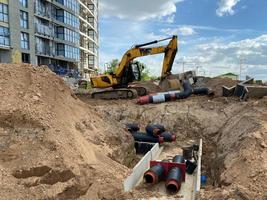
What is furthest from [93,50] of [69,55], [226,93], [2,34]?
[226,93]

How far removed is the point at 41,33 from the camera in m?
35.5

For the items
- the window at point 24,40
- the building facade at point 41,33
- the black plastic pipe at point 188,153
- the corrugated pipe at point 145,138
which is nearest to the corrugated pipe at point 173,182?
the black plastic pipe at point 188,153

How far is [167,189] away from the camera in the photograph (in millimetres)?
6656

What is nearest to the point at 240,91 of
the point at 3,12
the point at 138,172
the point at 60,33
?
the point at 138,172

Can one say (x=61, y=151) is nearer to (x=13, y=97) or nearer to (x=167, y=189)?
(x=13, y=97)

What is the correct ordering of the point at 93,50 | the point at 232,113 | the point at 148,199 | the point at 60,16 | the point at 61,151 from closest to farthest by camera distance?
the point at 61,151
the point at 148,199
the point at 232,113
the point at 60,16
the point at 93,50

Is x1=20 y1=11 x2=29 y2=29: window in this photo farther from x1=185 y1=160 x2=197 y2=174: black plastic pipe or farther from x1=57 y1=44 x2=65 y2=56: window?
x1=185 y1=160 x2=197 y2=174: black plastic pipe

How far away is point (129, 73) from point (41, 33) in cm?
2295

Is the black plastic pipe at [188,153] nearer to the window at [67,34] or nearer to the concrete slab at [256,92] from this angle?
the concrete slab at [256,92]

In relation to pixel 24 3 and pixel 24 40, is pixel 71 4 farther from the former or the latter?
pixel 24 40

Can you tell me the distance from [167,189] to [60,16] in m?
38.0

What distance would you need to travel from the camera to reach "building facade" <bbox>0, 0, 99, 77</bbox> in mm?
28475

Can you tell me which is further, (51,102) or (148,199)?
(51,102)

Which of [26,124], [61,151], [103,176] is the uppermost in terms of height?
[26,124]
